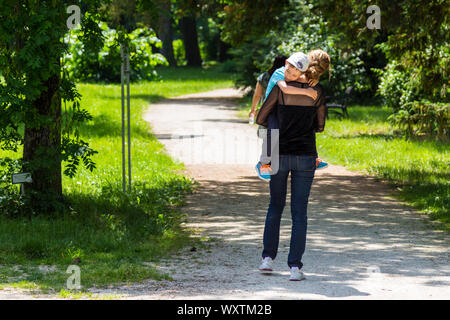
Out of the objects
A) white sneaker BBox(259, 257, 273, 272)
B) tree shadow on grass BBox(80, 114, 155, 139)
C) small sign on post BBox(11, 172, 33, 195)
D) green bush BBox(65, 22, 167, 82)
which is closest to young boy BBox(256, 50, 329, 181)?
white sneaker BBox(259, 257, 273, 272)

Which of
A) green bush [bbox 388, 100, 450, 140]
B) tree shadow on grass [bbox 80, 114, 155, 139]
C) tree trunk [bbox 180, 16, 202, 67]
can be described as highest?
tree trunk [bbox 180, 16, 202, 67]

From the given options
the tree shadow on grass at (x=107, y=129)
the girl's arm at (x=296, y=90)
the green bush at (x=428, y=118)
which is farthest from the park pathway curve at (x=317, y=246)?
the tree shadow on grass at (x=107, y=129)

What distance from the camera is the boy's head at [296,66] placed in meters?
6.79

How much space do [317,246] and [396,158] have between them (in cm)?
775

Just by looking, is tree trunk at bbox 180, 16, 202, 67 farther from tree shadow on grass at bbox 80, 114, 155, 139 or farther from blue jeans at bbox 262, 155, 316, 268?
blue jeans at bbox 262, 155, 316, 268

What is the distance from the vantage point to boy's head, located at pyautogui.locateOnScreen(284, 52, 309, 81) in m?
6.79

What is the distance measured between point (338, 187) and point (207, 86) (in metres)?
29.1

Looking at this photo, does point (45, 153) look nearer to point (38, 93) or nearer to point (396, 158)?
point (38, 93)

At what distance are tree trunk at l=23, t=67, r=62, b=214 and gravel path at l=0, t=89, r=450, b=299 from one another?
173 cm

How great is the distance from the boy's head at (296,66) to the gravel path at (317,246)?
1.73 m

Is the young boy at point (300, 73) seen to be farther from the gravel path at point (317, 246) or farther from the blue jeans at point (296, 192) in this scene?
the gravel path at point (317, 246)

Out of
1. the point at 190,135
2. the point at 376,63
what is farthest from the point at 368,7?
the point at 376,63

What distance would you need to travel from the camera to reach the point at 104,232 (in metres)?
8.84
